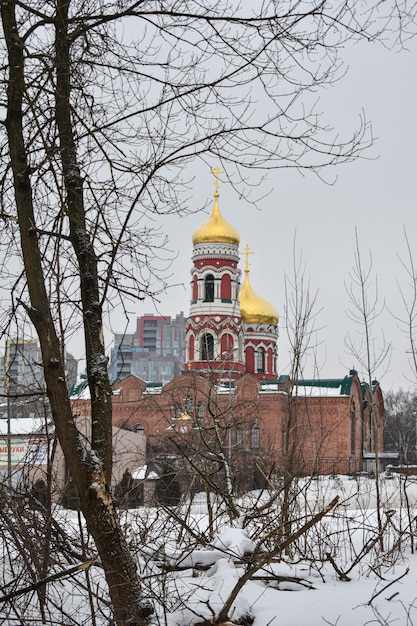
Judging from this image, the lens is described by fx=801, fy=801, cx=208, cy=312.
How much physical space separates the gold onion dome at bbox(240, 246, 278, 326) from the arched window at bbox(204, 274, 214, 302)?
11.7 ft

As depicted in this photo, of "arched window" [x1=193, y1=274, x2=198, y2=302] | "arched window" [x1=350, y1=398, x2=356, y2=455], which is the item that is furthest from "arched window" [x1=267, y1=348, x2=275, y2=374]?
"arched window" [x1=193, y1=274, x2=198, y2=302]

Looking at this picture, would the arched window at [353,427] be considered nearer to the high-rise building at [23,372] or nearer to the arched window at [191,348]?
the arched window at [191,348]

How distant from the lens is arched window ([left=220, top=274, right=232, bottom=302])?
3944 cm

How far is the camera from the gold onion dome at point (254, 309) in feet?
141

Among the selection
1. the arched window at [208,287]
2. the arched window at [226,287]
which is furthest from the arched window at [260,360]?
the arched window at [208,287]

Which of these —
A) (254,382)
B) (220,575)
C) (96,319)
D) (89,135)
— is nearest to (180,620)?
(220,575)

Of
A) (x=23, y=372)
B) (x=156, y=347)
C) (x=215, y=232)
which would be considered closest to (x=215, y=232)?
(x=215, y=232)

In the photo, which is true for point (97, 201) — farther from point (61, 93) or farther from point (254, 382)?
point (254, 382)

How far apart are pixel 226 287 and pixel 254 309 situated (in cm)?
413

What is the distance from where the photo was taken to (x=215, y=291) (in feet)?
129

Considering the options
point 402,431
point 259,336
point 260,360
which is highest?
point 259,336

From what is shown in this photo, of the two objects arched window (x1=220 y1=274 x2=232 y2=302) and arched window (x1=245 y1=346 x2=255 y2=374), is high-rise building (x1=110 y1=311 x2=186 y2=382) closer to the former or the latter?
arched window (x1=245 y1=346 x2=255 y2=374)

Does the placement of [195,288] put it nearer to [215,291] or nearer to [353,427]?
[215,291]

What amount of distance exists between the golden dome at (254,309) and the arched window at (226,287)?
3339 millimetres
